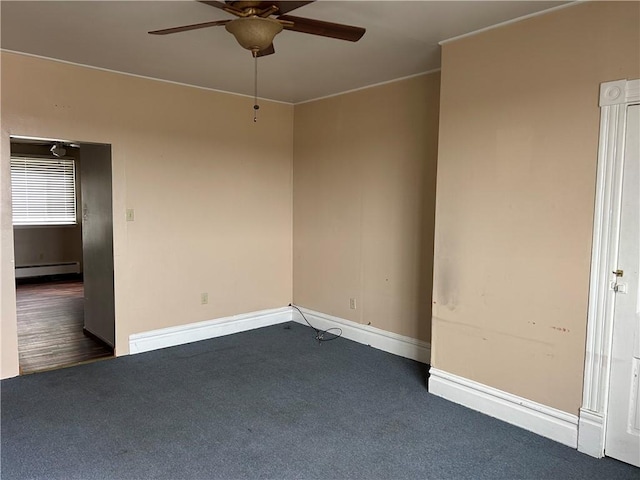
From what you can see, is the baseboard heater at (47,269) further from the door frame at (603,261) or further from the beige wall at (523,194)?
the door frame at (603,261)

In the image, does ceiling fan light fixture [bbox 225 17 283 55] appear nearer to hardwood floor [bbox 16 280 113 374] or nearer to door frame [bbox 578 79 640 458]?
door frame [bbox 578 79 640 458]

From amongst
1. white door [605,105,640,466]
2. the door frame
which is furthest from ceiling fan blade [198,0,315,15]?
white door [605,105,640,466]

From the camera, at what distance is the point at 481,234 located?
298 cm

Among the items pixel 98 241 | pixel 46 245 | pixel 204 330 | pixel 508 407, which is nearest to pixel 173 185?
pixel 98 241

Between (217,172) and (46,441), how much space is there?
281 centimetres

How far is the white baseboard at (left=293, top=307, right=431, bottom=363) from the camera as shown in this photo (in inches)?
157

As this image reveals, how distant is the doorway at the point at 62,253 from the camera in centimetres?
414

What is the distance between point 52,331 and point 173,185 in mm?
2228

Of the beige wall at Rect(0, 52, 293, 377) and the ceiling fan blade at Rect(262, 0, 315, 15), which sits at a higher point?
the ceiling fan blade at Rect(262, 0, 315, 15)

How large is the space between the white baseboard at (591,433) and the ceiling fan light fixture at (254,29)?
2.68 metres

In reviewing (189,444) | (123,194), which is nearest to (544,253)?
(189,444)

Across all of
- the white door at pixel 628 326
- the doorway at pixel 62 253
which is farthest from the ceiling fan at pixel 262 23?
the doorway at pixel 62 253

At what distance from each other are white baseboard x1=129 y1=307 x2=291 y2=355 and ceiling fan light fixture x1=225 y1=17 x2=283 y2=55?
3024 millimetres

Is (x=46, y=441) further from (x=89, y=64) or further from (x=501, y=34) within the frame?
(x=501, y=34)
